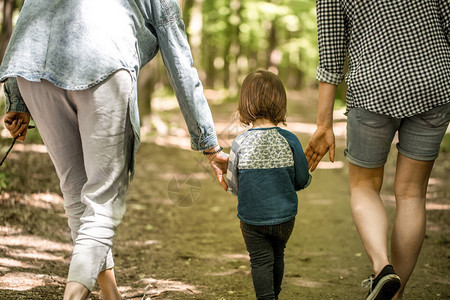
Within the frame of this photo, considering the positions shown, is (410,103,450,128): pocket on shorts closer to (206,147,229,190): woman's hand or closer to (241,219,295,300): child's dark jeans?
(241,219,295,300): child's dark jeans

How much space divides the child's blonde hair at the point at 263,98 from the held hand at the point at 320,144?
1.01 feet

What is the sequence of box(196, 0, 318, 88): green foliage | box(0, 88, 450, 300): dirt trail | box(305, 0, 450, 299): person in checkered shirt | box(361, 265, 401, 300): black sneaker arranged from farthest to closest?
box(196, 0, 318, 88): green foliage
box(0, 88, 450, 300): dirt trail
box(305, 0, 450, 299): person in checkered shirt
box(361, 265, 401, 300): black sneaker

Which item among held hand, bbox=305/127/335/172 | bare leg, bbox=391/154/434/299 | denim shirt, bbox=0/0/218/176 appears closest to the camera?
denim shirt, bbox=0/0/218/176

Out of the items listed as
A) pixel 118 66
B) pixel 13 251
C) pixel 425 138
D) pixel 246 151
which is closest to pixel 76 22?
pixel 118 66

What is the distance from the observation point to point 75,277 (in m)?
2.32

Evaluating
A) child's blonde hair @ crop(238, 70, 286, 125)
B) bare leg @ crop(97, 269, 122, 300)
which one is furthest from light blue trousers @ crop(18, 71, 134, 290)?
child's blonde hair @ crop(238, 70, 286, 125)

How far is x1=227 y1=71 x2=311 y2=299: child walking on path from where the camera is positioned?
2824 mm

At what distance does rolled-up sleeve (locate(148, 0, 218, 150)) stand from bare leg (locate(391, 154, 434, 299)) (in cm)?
113

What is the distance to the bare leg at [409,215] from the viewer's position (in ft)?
9.80

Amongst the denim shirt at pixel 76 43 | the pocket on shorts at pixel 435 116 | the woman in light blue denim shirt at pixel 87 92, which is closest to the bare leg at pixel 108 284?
the woman in light blue denim shirt at pixel 87 92

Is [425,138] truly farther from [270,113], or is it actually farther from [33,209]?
[33,209]

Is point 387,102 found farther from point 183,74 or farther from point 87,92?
point 87,92

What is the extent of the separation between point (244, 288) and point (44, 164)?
15.4 ft

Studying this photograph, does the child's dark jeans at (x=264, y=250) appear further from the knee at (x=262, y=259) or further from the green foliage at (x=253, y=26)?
the green foliage at (x=253, y=26)
